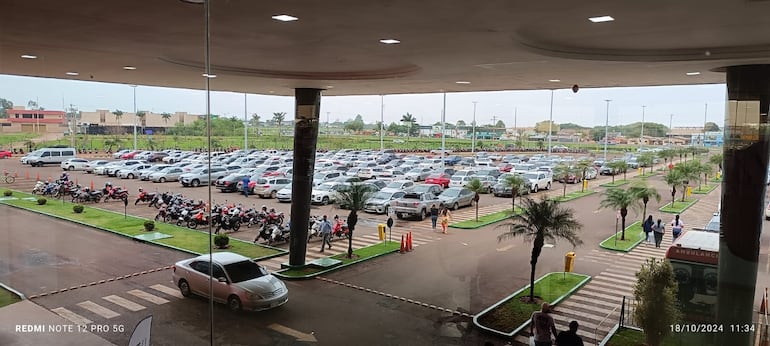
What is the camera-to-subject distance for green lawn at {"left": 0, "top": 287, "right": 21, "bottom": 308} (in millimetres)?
6504

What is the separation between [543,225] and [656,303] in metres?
2.33

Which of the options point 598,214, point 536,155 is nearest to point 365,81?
point 536,155

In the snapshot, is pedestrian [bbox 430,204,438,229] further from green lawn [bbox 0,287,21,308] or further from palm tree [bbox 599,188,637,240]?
green lawn [bbox 0,287,21,308]

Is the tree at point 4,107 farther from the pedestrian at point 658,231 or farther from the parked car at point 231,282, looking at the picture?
the pedestrian at point 658,231

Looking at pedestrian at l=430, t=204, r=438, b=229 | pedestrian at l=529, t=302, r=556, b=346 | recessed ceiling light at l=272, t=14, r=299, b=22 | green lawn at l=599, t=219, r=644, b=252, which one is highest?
recessed ceiling light at l=272, t=14, r=299, b=22

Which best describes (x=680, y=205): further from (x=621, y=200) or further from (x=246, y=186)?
(x=246, y=186)

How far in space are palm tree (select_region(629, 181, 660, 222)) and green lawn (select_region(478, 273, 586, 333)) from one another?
1554mm

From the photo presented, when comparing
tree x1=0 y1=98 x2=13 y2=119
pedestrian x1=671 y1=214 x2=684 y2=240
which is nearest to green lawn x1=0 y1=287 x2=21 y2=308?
tree x1=0 y1=98 x2=13 y2=119

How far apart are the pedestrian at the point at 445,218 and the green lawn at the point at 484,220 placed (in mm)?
233

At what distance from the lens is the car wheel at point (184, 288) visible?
8.00 metres

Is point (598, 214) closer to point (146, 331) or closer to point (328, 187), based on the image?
point (328, 187)

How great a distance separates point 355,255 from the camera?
36.8 ft

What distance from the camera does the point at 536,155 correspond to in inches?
357

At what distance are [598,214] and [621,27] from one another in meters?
4.83
